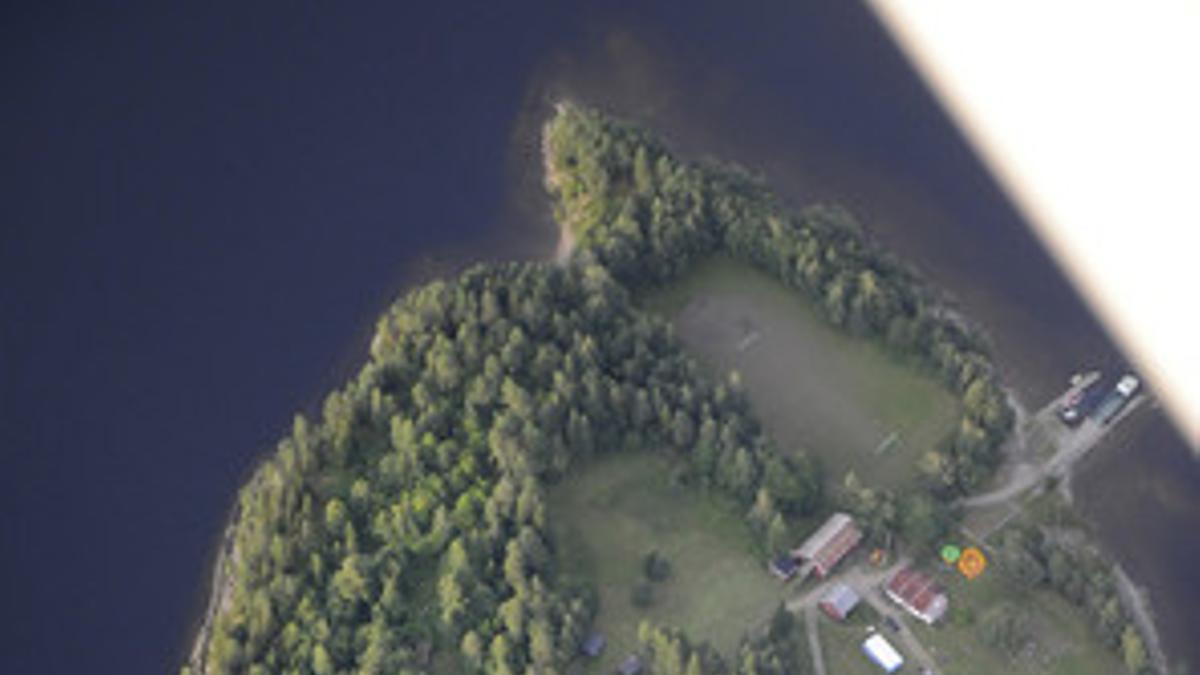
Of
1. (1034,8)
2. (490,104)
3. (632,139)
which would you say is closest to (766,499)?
(632,139)

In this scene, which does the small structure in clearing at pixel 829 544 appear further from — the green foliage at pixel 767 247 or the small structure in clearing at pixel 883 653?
the green foliage at pixel 767 247

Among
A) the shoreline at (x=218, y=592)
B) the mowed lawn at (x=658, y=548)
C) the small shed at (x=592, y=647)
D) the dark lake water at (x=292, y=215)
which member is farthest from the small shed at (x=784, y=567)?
the shoreline at (x=218, y=592)

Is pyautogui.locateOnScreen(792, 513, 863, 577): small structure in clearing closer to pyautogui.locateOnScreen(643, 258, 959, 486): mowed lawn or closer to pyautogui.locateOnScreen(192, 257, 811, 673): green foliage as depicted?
pyautogui.locateOnScreen(192, 257, 811, 673): green foliage

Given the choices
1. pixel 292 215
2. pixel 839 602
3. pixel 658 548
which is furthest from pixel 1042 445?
pixel 292 215

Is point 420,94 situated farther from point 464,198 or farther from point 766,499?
point 766,499

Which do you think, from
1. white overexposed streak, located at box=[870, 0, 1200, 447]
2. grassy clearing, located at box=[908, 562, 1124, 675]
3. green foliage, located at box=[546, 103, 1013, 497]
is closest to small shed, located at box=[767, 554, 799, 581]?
grassy clearing, located at box=[908, 562, 1124, 675]

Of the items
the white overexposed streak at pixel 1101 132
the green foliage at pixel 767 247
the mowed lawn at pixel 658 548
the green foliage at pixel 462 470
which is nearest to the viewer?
the green foliage at pixel 462 470

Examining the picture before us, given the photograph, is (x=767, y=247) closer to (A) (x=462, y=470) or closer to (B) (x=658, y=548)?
(B) (x=658, y=548)
